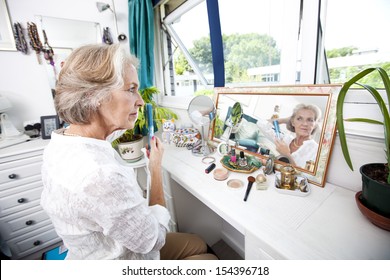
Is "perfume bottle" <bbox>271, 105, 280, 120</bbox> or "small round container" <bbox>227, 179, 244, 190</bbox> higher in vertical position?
"perfume bottle" <bbox>271, 105, 280, 120</bbox>

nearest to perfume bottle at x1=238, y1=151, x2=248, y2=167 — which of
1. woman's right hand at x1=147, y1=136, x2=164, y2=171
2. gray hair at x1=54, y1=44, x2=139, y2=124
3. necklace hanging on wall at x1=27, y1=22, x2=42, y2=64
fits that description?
woman's right hand at x1=147, y1=136, x2=164, y2=171

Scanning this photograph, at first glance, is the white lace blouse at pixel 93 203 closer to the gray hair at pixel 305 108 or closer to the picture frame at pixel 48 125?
the gray hair at pixel 305 108

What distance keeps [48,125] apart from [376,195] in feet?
7.40

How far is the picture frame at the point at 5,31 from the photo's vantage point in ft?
4.82

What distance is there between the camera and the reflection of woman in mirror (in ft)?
2.66

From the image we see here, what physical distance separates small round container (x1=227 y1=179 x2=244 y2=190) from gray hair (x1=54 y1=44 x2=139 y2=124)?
0.65 meters

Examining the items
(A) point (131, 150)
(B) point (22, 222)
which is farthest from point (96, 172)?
(B) point (22, 222)

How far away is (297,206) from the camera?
2.27ft

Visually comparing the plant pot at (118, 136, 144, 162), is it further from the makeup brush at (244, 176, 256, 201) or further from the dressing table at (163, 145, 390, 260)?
the makeup brush at (244, 176, 256, 201)

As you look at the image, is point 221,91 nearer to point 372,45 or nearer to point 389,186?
point 372,45

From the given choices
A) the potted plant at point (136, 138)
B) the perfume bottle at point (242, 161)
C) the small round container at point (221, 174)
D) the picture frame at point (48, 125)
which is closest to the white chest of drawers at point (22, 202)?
the picture frame at point (48, 125)

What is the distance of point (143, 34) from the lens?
1.76 meters

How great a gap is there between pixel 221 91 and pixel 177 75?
1.02 metres

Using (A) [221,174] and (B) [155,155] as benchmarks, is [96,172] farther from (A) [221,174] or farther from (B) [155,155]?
(A) [221,174]
